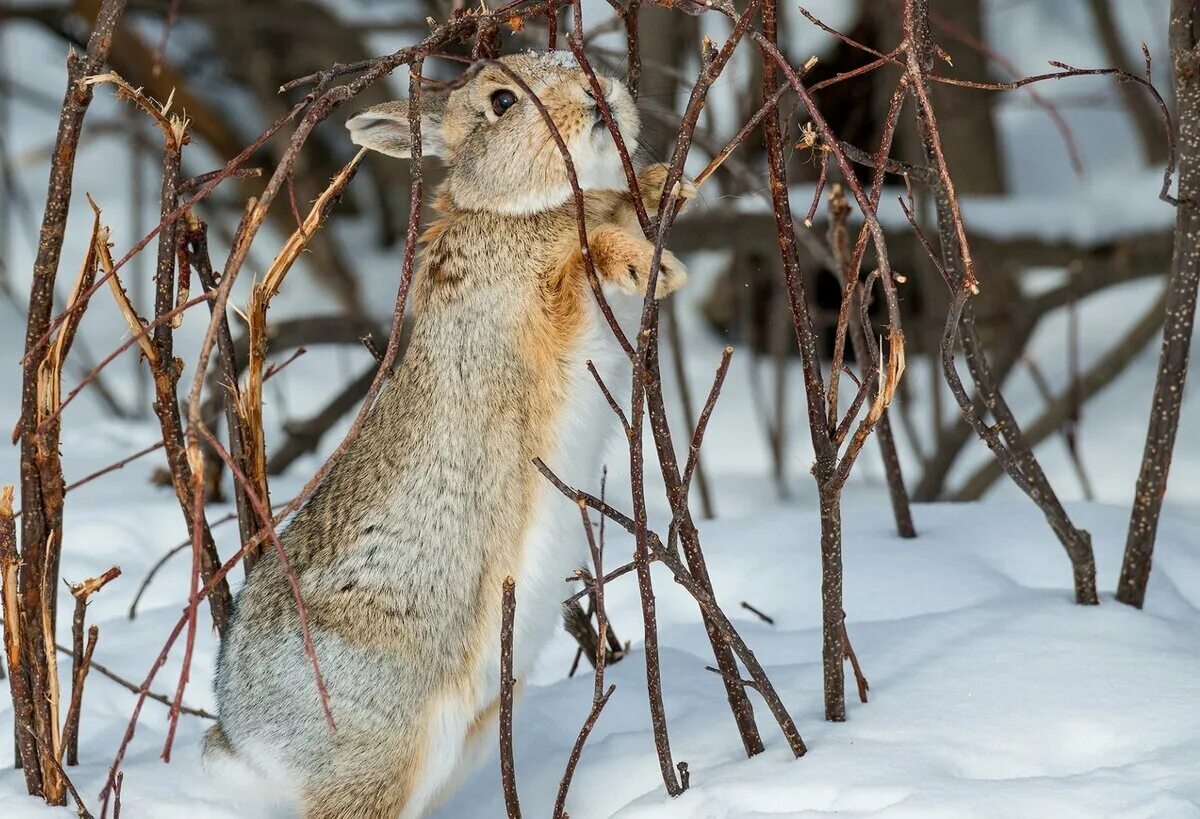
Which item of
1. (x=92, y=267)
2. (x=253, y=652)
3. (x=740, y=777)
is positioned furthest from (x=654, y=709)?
(x=92, y=267)

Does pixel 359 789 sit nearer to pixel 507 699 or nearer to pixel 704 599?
pixel 507 699

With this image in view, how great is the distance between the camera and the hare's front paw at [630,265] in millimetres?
2359

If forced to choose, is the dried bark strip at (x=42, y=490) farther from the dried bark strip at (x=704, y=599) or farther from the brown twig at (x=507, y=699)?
the dried bark strip at (x=704, y=599)

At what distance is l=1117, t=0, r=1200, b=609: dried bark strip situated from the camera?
2607mm

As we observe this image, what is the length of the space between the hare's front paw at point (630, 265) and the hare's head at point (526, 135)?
7.7 inches

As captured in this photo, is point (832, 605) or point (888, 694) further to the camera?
point (888, 694)

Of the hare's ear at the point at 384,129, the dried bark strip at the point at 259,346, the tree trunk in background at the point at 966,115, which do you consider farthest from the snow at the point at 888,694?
the tree trunk in background at the point at 966,115

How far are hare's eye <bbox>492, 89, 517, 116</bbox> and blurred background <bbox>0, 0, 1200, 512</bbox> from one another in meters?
1.12

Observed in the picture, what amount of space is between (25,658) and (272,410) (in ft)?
15.4

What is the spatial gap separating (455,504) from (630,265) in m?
0.53

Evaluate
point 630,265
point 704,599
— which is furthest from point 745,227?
point 704,599

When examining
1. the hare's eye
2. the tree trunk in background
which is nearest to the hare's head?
the hare's eye

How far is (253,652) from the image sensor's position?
2.53 meters

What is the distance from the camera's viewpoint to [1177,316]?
2.71m
